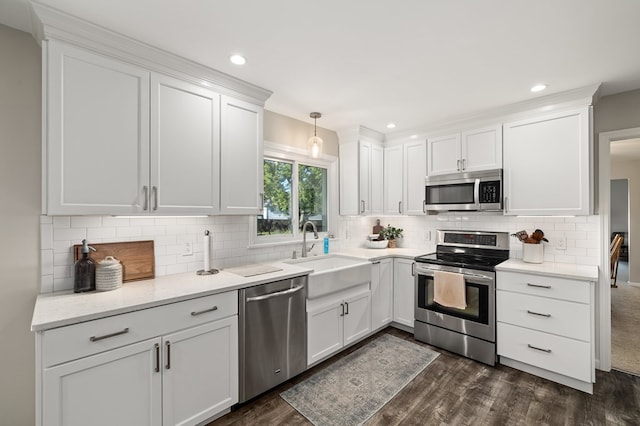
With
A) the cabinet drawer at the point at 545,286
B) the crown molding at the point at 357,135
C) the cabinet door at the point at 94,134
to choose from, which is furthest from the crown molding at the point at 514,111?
the cabinet door at the point at 94,134

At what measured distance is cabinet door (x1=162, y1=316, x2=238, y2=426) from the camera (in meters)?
1.80

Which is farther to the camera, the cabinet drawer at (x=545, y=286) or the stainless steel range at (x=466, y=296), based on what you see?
the stainless steel range at (x=466, y=296)

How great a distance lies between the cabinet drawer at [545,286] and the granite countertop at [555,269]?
0.05 m

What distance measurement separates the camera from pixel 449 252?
3.67 m

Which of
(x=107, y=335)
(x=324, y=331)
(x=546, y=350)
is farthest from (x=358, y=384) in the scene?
(x=107, y=335)

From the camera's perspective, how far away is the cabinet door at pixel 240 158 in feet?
7.87

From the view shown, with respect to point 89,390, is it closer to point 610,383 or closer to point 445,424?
point 445,424

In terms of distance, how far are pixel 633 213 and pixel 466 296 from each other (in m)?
5.35

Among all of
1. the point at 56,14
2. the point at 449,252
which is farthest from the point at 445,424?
the point at 56,14

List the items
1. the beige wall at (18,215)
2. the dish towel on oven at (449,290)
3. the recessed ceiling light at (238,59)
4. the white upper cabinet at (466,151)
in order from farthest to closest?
the white upper cabinet at (466,151) → the dish towel on oven at (449,290) → the recessed ceiling light at (238,59) → the beige wall at (18,215)

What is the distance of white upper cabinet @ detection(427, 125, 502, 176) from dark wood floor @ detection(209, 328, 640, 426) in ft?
6.86

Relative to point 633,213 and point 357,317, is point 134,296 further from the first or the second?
point 633,213

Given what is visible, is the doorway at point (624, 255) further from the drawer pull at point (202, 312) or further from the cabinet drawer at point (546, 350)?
the drawer pull at point (202, 312)

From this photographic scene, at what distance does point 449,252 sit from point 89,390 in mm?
3573
